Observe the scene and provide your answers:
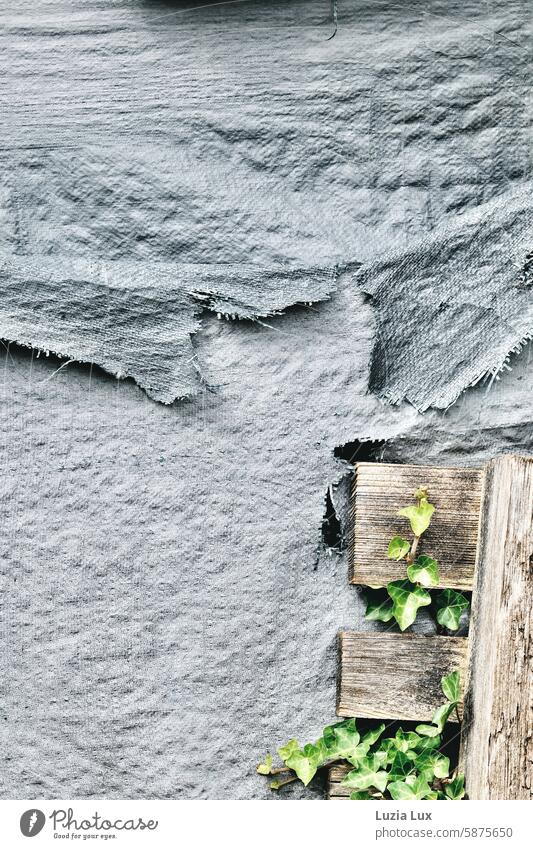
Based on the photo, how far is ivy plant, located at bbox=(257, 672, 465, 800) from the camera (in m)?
1.48

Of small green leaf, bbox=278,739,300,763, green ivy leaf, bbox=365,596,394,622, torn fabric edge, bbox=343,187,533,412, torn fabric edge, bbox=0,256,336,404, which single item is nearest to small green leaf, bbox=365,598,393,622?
green ivy leaf, bbox=365,596,394,622

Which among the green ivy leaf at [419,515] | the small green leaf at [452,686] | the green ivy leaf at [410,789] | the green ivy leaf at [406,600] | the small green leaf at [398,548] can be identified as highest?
the green ivy leaf at [419,515]

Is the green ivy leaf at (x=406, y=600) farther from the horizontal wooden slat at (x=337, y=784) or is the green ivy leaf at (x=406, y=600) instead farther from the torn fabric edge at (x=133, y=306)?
the torn fabric edge at (x=133, y=306)

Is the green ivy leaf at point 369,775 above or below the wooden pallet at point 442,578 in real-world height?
below

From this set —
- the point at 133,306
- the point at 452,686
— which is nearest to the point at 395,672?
the point at 452,686

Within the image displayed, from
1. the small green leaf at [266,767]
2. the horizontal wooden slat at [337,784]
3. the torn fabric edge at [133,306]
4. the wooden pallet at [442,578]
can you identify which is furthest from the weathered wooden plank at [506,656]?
the torn fabric edge at [133,306]

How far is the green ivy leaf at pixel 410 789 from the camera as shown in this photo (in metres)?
1.47

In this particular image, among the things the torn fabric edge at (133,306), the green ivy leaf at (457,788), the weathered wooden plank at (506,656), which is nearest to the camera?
the weathered wooden plank at (506,656)

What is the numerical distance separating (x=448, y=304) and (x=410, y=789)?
87cm

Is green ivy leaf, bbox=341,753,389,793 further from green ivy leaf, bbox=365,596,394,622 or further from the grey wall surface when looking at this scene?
green ivy leaf, bbox=365,596,394,622

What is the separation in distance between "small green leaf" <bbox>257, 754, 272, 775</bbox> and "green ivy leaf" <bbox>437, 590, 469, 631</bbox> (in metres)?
0.39

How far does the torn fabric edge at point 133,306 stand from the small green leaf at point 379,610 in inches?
20.2

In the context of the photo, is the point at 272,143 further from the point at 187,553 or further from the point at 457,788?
the point at 457,788
